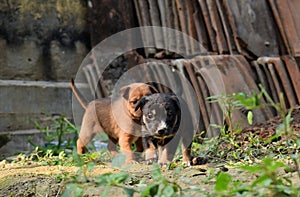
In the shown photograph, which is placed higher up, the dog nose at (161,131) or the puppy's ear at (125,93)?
the puppy's ear at (125,93)

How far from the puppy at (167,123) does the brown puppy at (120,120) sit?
22 cm

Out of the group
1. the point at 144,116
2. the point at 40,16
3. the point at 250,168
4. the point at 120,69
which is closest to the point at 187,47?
the point at 120,69

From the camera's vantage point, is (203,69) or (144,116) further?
(203,69)

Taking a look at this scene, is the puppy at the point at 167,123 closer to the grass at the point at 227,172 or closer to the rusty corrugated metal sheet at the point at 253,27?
the grass at the point at 227,172

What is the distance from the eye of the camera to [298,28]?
5.66m

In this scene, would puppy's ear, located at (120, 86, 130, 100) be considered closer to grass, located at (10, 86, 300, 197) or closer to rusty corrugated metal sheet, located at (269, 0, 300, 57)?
grass, located at (10, 86, 300, 197)

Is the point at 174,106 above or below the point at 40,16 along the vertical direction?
below

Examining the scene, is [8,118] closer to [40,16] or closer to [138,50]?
[40,16]

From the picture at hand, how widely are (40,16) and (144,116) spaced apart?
10.0ft

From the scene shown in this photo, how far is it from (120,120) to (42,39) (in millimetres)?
2540

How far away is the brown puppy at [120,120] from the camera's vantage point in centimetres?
381

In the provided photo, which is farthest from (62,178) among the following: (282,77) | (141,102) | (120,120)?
(282,77)

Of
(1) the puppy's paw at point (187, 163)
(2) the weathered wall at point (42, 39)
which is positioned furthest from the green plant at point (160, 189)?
(2) the weathered wall at point (42, 39)

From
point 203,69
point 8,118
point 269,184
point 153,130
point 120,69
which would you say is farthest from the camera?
point 120,69
